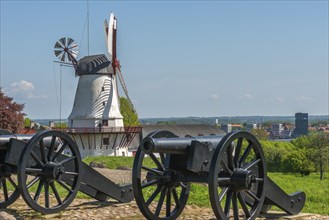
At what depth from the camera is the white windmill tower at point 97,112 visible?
140ft

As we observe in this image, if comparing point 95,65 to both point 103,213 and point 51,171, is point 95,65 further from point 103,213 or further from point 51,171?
point 51,171

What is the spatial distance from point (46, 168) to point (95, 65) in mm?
33767

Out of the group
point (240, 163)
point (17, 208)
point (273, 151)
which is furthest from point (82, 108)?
point (240, 163)

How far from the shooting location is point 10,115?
29969mm

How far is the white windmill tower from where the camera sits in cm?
4272

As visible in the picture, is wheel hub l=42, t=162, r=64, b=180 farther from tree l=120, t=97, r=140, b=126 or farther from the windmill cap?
tree l=120, t=97, r=140, b=126

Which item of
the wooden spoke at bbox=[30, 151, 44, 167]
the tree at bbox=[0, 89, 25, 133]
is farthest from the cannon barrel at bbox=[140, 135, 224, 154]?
the tree at bbox=[0, 89, 25, 133]

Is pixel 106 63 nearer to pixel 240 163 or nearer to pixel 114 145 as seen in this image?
pixel 114 145

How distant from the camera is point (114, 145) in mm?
43500

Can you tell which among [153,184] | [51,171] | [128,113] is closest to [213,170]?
[153,184]

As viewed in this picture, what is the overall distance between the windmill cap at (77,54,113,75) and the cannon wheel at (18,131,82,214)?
3296cm

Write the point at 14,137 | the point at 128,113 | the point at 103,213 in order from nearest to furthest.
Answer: the point at 14,137 < the point at 103,213 < the point at 128,113

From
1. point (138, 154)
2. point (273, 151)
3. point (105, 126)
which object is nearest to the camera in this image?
point (138, 154)

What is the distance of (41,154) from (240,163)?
340 centimetres
